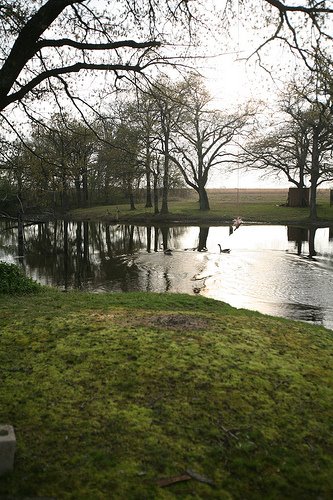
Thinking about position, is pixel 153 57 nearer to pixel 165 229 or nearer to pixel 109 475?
pixel 109 475

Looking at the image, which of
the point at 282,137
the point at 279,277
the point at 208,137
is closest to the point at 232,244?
the point at 279,277

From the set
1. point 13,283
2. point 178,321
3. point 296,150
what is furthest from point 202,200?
point 178,321

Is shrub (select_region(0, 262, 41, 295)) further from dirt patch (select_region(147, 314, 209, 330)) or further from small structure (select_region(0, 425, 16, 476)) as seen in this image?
small structure (select_region(0, 425, 16, 476))

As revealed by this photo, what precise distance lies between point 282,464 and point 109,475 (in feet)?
4.27

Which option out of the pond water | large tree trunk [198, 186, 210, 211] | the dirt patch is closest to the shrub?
the pond water

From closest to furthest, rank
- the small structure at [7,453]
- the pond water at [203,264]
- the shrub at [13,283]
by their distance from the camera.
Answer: the small structure at [7,453]
the shrub at [13,283]
the pond water at [203,264]

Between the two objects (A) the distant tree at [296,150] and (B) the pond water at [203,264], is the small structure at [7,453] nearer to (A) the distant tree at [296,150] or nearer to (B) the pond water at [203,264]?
(B) the pond water at [203,264]

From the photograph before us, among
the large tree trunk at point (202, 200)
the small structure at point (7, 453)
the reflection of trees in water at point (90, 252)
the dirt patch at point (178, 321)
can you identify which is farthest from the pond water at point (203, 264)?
the large tree trunk at point (202, 200)

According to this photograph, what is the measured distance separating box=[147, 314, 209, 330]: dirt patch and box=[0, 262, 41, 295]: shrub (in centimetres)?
483

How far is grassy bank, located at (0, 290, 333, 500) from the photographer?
2998 millimetres

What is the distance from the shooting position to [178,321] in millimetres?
6789

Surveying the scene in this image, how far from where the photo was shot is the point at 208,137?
45.5m

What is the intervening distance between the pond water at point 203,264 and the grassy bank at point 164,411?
602 centimetres

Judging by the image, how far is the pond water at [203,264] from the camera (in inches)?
533
